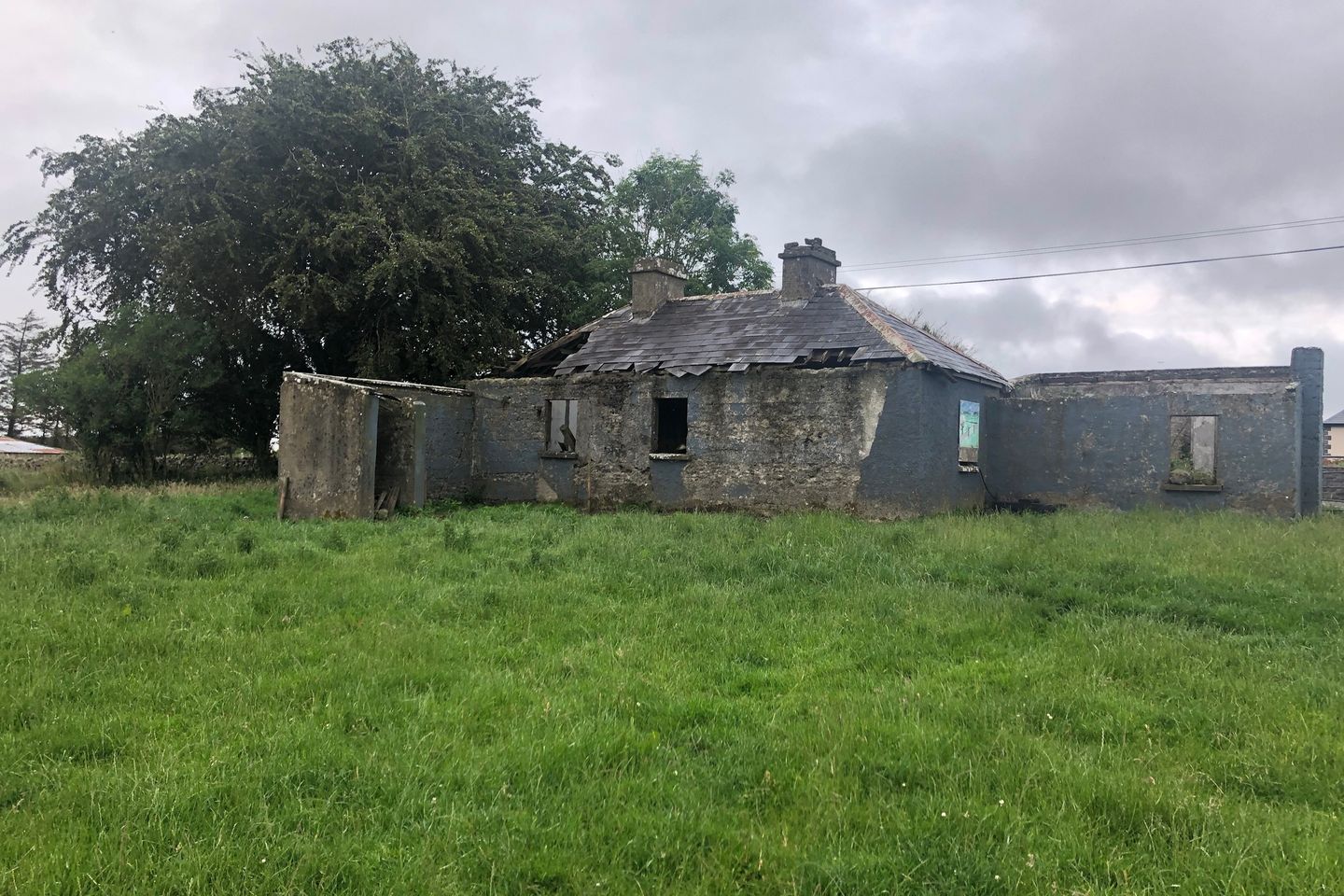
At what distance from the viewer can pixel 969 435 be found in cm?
1694

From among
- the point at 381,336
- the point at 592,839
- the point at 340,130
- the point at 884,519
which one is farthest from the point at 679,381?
the point at 592,839

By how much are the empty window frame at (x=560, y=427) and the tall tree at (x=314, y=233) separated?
4.39 m

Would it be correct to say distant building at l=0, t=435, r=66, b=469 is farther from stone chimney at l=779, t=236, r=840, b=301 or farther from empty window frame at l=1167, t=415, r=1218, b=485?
empty window frame at l=1167, t=415, r=1218, b=485

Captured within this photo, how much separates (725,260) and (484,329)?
9666 millimetres

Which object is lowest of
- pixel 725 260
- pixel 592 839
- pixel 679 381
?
pixel 592 839

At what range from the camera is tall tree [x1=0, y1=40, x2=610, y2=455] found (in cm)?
2167

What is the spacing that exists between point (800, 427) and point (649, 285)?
20.1ft

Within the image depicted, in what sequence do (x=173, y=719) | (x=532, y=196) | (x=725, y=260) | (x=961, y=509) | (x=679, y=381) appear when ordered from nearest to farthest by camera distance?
(x=173, y=719)
(x=961, y=509)
(x=679, y=381)
(x=532, y=196)
(x=725, y=260)

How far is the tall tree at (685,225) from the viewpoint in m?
29.4

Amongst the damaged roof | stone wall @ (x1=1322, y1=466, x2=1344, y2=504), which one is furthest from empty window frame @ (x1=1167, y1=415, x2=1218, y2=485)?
the damaged roof

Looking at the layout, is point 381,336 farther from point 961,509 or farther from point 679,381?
point 961,509

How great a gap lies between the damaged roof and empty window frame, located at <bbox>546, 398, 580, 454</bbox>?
2.71 feet

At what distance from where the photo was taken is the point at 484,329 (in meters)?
23.7

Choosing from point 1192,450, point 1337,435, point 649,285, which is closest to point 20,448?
point 649,285
